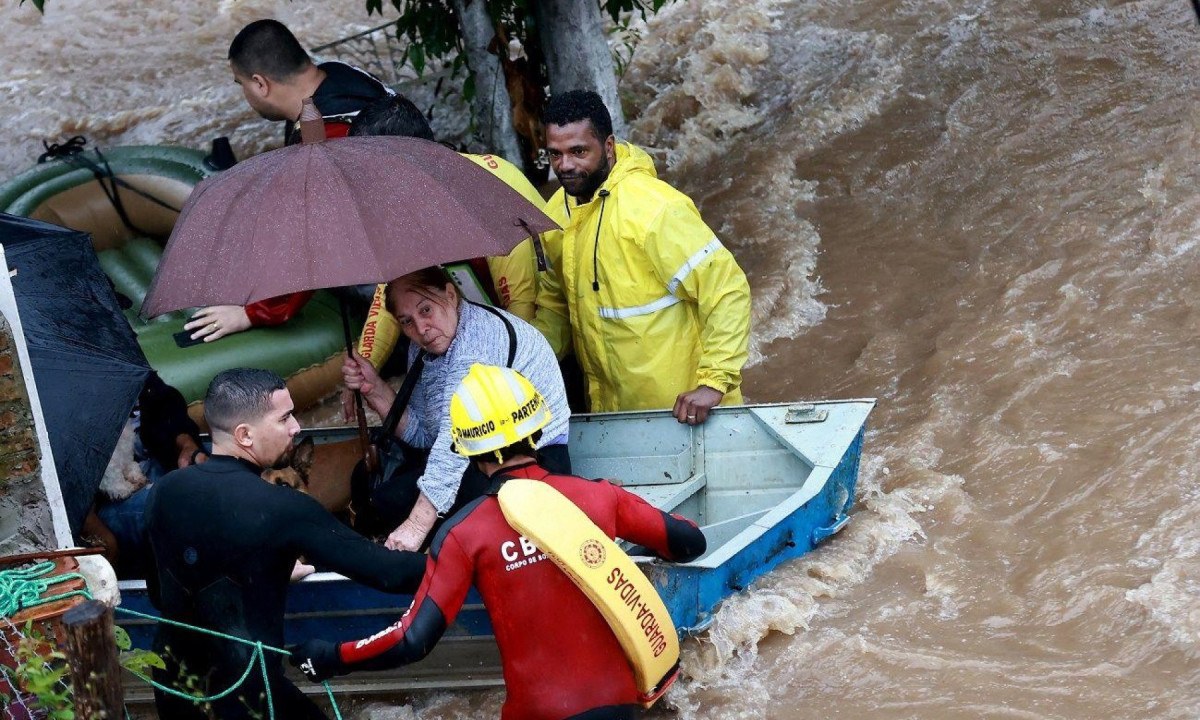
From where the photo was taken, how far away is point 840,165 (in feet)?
31.3

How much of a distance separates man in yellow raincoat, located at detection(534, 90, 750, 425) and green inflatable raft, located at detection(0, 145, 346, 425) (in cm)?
235

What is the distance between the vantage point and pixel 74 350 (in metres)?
4.85

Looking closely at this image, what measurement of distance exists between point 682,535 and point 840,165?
244 inches

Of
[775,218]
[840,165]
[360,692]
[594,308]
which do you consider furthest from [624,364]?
[840,165]

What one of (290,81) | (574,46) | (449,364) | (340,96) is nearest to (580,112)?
(449,364)

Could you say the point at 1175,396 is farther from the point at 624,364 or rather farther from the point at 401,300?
the point at 401,300

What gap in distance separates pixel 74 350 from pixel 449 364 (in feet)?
4.40

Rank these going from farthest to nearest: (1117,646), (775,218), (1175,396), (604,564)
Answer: (775,218), (1175,396), (1117,646), (604,564)

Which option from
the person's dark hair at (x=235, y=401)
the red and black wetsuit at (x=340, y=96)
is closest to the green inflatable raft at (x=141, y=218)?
→ the red and black wetsuit at (x=340, y=96)

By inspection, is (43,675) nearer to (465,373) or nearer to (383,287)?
(465,373)

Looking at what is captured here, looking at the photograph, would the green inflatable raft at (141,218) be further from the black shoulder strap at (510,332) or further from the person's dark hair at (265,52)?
the black shoulder strap at (510,332)

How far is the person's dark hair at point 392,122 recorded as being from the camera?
5.18 metres

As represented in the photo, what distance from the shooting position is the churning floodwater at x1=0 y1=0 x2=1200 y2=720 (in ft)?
16.5

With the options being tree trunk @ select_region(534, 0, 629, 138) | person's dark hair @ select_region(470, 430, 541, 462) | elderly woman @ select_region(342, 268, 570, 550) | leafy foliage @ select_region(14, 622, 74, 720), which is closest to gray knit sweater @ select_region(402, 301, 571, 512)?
elderly woman @ select_region(342, 268, 570, 550)
